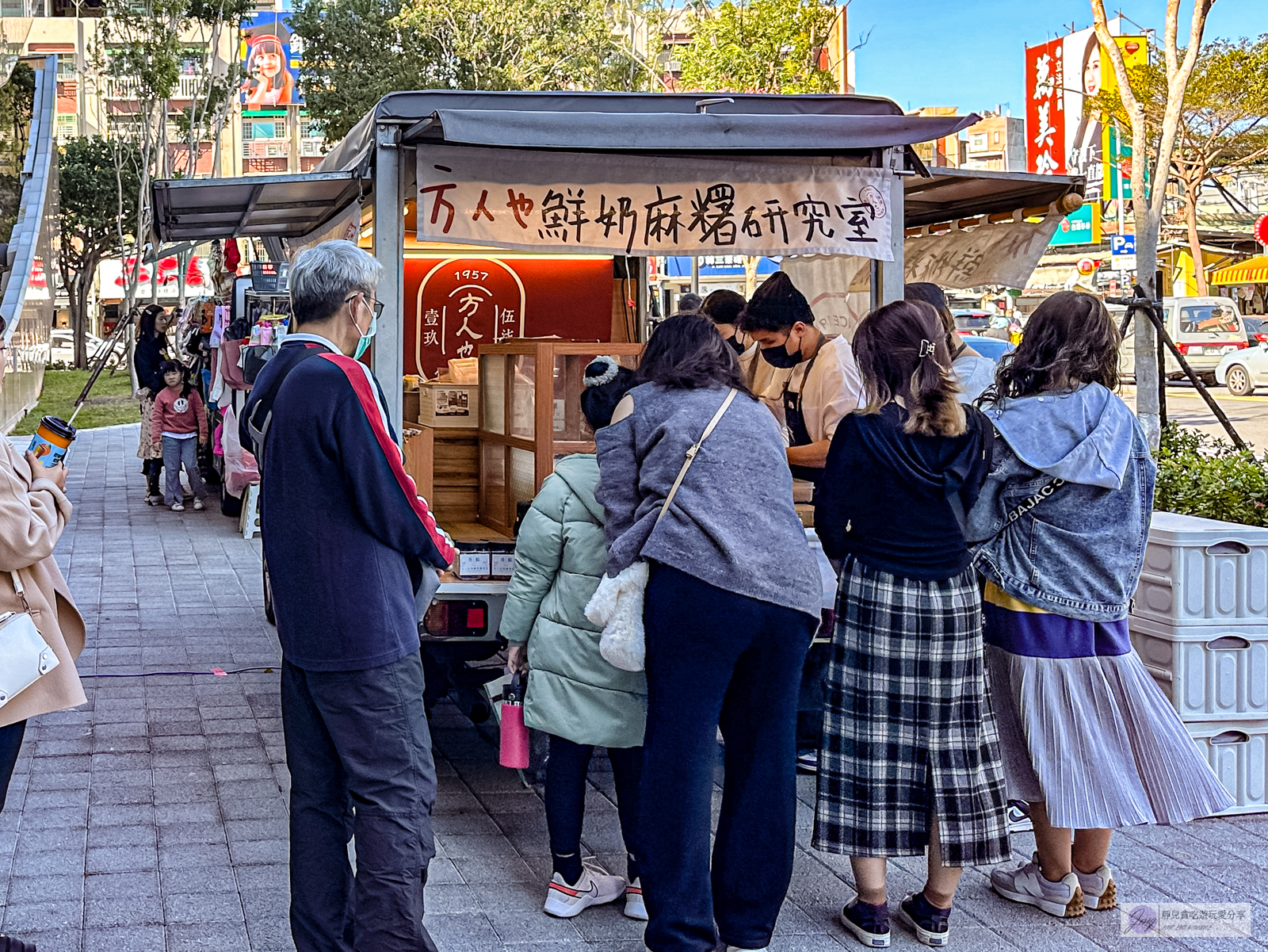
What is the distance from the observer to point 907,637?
356 centimetres

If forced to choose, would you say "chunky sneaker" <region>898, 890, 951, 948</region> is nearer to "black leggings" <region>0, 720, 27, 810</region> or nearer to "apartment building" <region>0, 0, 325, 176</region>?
"black leggings" <region>0, 720, 27, 810</region>

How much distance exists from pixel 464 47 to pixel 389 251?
68.9ft

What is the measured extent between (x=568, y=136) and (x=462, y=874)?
2.57 m

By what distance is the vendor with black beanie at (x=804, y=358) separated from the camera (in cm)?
502

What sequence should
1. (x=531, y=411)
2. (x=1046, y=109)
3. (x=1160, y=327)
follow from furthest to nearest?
(x=1046, y=109) < (x=1160, y=327) < (x=531, y=411)

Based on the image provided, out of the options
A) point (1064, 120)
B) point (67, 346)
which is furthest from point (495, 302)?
point (67, 346)

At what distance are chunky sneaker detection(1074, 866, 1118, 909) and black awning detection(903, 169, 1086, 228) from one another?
9.96 ft

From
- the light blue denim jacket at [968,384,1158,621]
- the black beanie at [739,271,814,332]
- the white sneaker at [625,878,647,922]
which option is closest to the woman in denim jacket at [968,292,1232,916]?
the light blue denim jacket at [968,384,1158,621]

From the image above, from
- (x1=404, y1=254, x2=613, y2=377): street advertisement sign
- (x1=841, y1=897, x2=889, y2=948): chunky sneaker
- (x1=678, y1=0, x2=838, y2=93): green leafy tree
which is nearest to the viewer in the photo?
(x1=841, y1=897, x2=889, y2=948): chunky sneaker

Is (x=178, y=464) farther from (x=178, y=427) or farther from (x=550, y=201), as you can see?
(x=550, y=201)

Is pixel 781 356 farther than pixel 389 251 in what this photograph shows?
Yes

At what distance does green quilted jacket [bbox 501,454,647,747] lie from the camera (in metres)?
3.69

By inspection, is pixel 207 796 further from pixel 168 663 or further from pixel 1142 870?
pixel 1142 870

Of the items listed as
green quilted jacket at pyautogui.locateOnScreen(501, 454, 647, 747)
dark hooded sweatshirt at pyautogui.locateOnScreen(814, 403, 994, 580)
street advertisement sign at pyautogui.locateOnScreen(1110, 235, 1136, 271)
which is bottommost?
green quilted jacket at pyautogui.locateOnScreen(501, 454, 647, 747)
